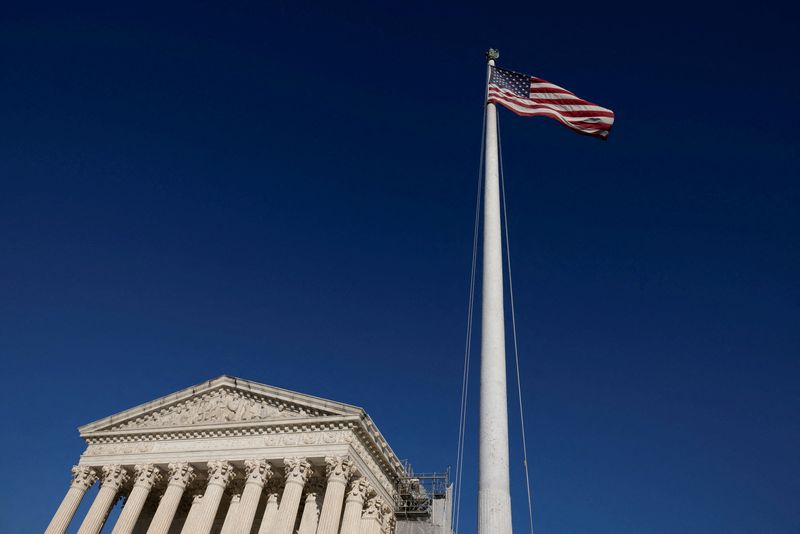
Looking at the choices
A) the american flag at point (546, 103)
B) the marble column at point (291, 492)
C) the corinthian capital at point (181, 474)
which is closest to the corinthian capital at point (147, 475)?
the corinthian capital at point (181, 474)

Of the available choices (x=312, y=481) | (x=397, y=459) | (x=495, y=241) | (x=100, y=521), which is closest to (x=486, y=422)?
(x=495, y=241)

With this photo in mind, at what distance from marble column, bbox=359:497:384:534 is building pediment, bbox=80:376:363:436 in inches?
248

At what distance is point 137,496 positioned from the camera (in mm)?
36281

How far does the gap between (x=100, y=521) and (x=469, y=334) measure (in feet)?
106

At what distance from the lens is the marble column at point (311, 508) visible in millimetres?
34312

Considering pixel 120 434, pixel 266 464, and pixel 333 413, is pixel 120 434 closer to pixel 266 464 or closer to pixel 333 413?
pixel 266 464

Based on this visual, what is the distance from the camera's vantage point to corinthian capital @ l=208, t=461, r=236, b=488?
35.2 m

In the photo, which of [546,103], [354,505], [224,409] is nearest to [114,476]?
[224,409]

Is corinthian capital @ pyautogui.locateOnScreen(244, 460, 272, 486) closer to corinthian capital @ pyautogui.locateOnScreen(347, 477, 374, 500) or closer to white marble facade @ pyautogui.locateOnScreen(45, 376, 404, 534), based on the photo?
white marble facade @ pyautogui.locateOnScreen(45, 376, 404, 534)

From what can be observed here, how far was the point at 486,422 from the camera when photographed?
449 inches

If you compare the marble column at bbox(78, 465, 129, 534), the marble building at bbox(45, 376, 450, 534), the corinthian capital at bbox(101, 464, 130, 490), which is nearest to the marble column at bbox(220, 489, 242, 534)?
the marble building at bbox(45, 376, 450, 534)

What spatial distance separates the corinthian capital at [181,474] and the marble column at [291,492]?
6.72 metres

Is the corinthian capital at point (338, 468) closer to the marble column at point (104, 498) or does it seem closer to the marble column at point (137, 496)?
the marble column at point (137, 496)

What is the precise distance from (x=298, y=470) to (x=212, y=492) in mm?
5692
